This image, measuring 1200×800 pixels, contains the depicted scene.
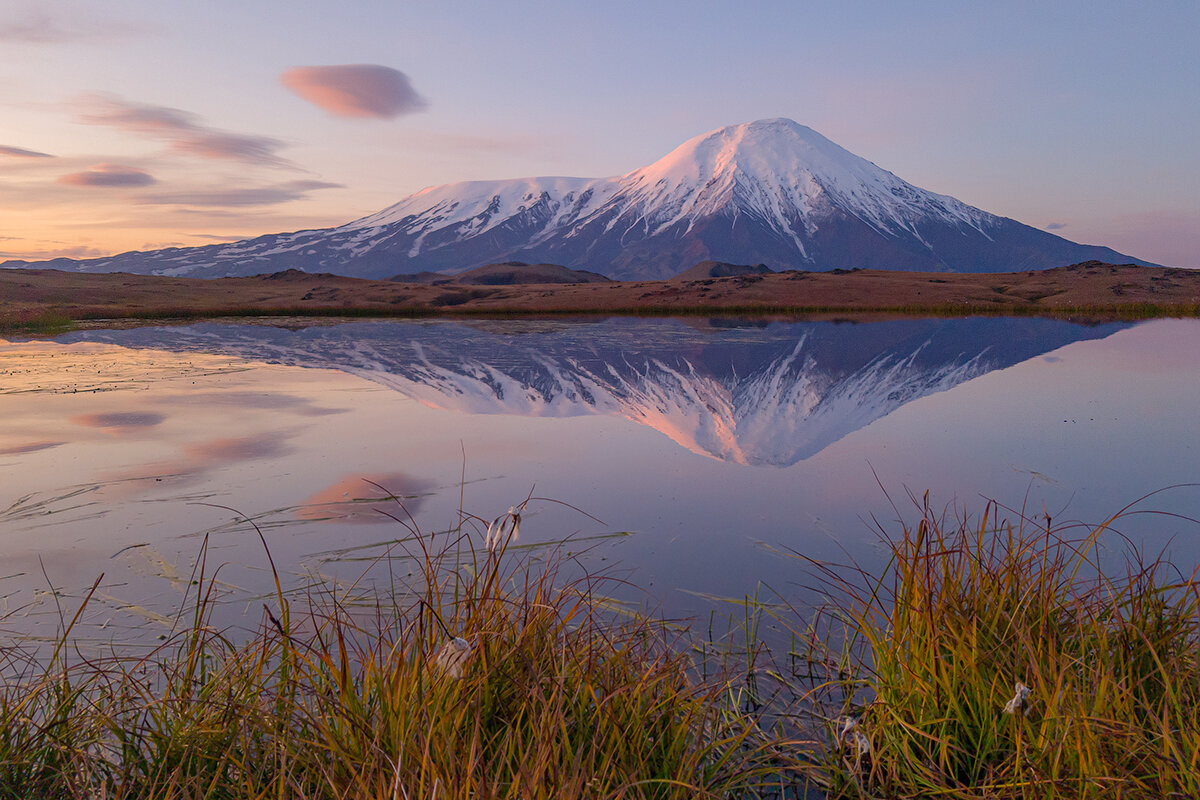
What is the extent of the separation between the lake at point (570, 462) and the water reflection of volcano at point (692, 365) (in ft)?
0.53

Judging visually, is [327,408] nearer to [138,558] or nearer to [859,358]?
[138,558]

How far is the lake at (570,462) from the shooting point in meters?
6.21

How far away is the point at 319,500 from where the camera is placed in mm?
8258

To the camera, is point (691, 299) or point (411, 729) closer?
point (411, 729)

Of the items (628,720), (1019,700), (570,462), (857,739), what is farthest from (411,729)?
(570,462)

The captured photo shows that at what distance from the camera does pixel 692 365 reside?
73.7 ft

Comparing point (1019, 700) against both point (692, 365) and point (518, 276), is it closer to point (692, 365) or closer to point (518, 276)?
point (692, 365)

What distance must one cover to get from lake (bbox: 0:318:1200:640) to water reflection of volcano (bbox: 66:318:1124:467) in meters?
0.16

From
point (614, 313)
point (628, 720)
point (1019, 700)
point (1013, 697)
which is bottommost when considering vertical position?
point (628, 720)

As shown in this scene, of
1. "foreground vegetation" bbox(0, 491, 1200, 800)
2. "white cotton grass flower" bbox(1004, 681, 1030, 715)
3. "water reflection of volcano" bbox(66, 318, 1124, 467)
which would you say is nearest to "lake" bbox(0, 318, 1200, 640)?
"water reflection of volcano" bbox(66, 318, 1124, 467)

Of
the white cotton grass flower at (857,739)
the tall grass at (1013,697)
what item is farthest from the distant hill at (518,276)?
the white cotton grass flower at (857,739)

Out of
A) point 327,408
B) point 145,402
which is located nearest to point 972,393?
point 327,408

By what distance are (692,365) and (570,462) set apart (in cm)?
1281

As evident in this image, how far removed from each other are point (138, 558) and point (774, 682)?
5.47 meters
